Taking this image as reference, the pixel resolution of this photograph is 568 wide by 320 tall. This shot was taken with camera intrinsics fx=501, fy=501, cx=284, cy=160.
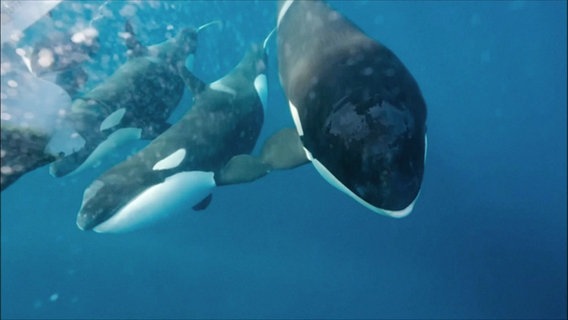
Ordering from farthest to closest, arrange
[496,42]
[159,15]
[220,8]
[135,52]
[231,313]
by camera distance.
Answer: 1. [496,42]
2. [231,313]
3. [220,8]
4. [159,15]
5. [135,52]

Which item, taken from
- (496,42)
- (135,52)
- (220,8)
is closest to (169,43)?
(135,52)

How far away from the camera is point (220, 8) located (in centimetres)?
1339

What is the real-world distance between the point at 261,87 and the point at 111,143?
2230 mm

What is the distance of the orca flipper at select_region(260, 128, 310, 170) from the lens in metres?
4.38

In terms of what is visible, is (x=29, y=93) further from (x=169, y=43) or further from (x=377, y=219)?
(x=377, y=219)

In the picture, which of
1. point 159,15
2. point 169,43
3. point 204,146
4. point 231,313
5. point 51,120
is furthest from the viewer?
point 231,313

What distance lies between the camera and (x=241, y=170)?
5.57 m

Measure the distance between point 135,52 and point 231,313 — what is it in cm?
911

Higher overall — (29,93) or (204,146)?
(29,93)

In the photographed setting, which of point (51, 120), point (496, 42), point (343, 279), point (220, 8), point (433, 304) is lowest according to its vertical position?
point (433, 304)

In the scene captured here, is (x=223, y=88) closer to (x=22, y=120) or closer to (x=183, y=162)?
(x=183, y=162)

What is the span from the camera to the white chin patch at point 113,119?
6282 mm

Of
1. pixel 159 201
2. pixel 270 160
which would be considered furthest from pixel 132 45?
pixel 270 160

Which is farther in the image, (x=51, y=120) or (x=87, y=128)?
(x=87, y=128)
